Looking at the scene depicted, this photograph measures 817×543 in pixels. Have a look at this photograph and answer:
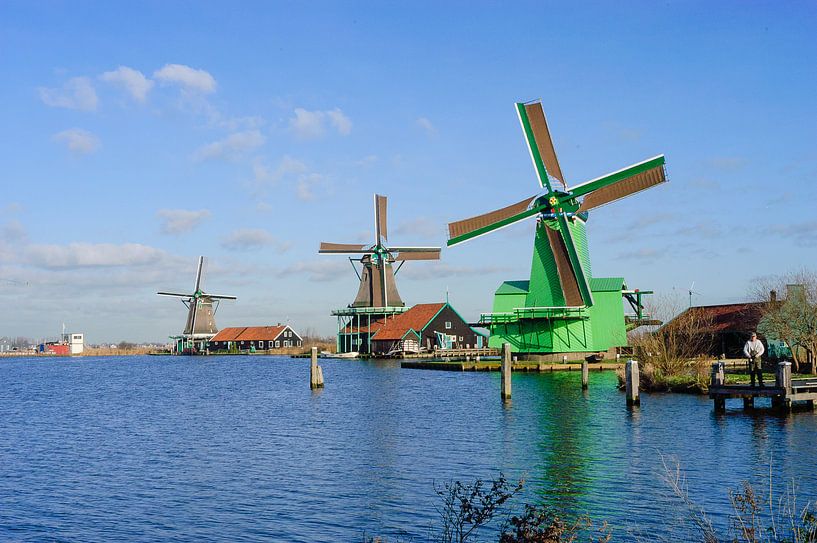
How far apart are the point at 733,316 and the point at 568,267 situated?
11.1 metres

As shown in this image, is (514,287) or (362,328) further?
(362,328)

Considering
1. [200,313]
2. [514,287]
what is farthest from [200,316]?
[514,287]

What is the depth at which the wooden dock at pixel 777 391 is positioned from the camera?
26031 mm

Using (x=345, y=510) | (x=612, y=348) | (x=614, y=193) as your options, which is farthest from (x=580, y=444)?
(x=612, y=348)

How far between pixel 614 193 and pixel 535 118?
21.7 feet

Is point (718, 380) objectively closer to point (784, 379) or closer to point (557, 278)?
point (784, 379)

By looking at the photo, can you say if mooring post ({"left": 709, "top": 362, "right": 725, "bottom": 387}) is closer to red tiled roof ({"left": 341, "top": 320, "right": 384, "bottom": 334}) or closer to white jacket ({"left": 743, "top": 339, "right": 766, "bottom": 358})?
white jacket ({"left": 743, "top": 339, "right": 766, "bottom": 358})

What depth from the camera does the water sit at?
14.6 m

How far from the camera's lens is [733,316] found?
50.6 meters

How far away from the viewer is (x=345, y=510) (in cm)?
1523

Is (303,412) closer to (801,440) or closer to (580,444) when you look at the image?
(580,444)

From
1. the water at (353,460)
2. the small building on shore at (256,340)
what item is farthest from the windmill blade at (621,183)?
the small building on shore at (256,340)

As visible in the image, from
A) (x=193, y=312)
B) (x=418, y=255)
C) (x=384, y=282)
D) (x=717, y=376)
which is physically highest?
(x=418, y=255)

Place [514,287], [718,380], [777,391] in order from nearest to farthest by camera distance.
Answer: [777,391]
[718,380]
[514,287]
